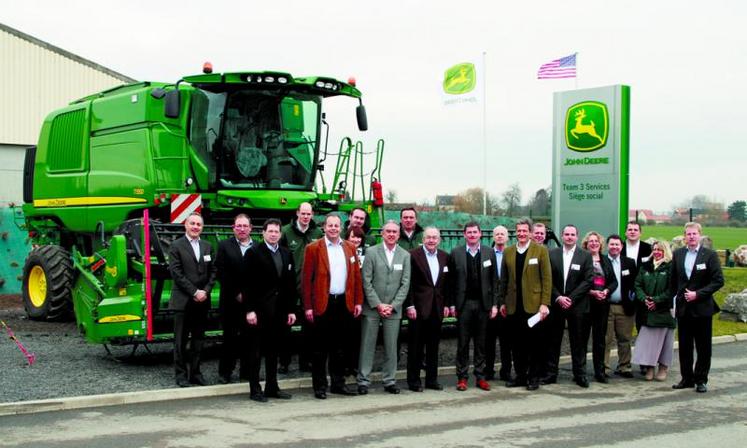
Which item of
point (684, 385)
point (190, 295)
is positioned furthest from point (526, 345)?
point (190, 295)

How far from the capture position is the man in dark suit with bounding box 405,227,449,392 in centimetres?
970

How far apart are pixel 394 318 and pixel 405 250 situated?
806mm

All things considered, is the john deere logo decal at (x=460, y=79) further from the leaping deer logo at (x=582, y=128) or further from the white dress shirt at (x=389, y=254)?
the white dress shirt at (x=389, y=254)

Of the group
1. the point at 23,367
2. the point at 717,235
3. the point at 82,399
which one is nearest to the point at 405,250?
the point at 82,399

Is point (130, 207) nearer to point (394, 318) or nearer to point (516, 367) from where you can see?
point (394, 318)

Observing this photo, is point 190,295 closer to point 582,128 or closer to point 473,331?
point 473,331

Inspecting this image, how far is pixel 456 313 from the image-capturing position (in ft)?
32.7

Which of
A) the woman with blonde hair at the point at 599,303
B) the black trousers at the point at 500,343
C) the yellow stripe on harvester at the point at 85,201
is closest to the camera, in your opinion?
the black trousers at the point at 500,343

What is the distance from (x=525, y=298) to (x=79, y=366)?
5.52 m

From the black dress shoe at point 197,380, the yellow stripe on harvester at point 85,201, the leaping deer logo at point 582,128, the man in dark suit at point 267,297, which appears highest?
the leaping deer logo at point 582,128

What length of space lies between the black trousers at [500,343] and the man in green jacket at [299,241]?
2.16m

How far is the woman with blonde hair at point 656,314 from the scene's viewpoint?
1052 centimetres

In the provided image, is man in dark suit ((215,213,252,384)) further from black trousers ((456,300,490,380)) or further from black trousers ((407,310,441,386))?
black trousers ((456,300,490,380))

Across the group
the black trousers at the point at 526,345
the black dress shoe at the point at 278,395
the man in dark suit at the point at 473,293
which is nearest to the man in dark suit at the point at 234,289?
the black dress shoe at the point at 278,395
